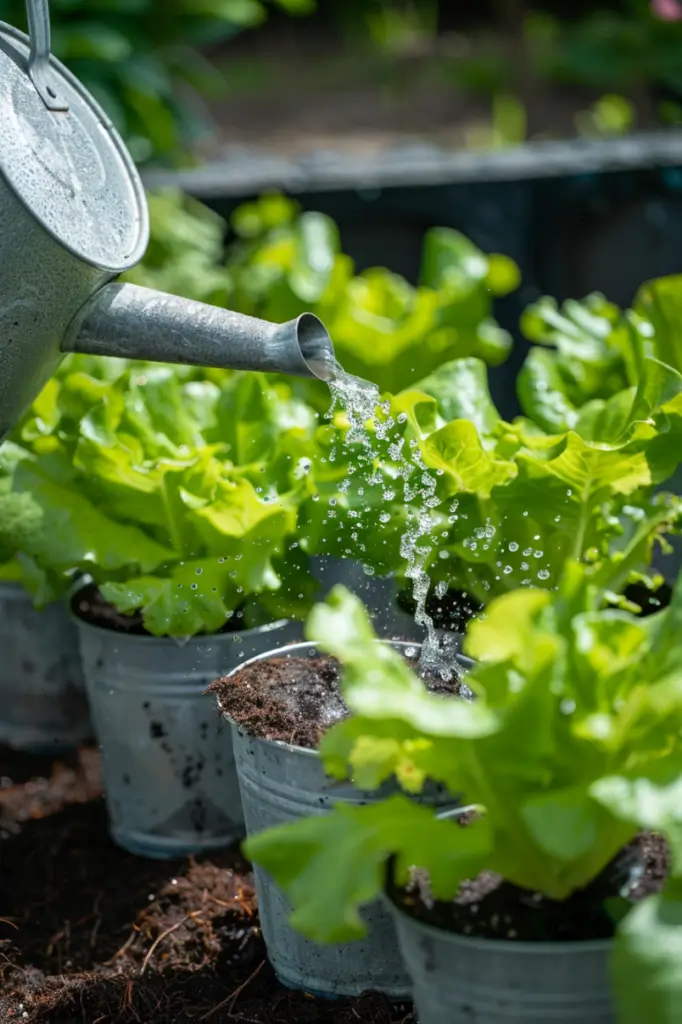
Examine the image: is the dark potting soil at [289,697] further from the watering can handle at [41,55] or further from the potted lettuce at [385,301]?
the potted lettuce at [385,301]

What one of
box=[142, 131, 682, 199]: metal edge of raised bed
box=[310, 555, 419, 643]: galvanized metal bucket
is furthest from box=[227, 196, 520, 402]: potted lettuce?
box=[310, 555, 419, 643]: galvanized metal bucket

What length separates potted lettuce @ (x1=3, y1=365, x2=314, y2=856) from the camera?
69.7 inches

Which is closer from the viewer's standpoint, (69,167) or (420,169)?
(69,167)

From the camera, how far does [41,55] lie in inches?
59.1

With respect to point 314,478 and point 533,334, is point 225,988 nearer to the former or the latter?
point 314,478

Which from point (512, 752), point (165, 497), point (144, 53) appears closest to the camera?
point (512, 752)

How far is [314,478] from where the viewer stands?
5.67 feet

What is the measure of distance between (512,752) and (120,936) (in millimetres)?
841

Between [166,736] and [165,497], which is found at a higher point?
[165,497]

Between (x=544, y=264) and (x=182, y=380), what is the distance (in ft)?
5.50

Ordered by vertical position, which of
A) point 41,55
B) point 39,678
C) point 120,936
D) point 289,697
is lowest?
point 39,678

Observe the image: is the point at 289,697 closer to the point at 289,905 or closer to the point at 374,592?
the point at 289,905

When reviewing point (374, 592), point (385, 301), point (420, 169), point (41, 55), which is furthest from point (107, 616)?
point (420, 169)

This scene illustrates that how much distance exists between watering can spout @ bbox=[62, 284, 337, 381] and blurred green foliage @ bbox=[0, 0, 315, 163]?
2609mm
